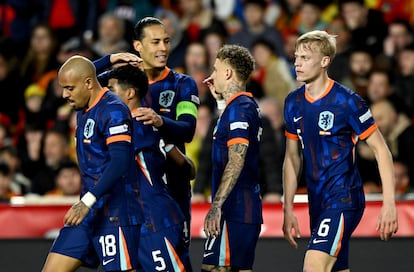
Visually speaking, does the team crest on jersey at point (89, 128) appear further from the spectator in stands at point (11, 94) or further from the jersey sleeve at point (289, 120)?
the spectator in stands at point (11, 94)

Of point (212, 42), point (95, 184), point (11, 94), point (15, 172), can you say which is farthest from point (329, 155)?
point (11, 94)

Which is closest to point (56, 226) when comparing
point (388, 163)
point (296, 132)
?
point (296, 132)

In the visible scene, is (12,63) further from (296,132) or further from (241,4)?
(296,132)

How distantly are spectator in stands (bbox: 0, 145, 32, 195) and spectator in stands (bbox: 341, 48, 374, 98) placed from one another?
140 inches

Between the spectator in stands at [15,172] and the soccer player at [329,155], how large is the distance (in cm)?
527

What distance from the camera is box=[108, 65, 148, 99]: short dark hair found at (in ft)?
22.1

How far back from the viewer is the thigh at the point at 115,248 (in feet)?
21.2

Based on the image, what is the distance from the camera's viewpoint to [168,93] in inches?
289

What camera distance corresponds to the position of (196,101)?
7387mm

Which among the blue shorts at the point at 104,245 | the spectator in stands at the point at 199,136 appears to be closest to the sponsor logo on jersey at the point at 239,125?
the blue shorts at the point at 104,245

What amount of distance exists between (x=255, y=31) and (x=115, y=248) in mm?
6132

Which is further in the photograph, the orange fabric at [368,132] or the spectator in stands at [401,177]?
the spectator in stands at [401,177]

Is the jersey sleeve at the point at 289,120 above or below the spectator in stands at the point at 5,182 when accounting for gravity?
above

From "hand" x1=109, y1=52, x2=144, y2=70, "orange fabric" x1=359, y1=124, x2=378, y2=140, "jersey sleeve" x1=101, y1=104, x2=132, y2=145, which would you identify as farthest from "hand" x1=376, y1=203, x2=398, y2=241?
"hand" x1=109, y1=52, x2=144, y2=70
